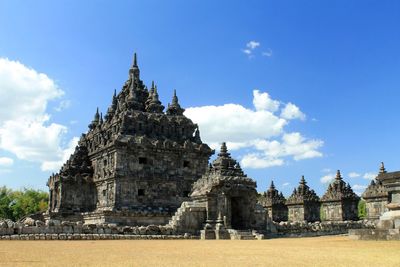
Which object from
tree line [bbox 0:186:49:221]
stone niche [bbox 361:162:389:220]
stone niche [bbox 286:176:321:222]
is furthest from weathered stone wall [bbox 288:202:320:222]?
tree line [bbox 0:186:49:221]

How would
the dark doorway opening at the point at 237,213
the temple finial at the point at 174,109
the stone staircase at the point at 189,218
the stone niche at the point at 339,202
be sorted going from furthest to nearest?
the temple finial at the point at 174,109, the stone niche at the point at 339,202, the dark doorway opening at the point at 237,213, the stone staircase at the point at 189,218

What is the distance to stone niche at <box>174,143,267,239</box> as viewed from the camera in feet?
93.1

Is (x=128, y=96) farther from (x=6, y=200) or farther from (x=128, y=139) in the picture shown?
(x=6, y=200)

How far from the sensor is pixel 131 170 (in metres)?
40.0

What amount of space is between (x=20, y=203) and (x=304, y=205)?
45.6 m

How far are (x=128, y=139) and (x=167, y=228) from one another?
14.4 m

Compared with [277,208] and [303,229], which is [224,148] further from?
[277,208]

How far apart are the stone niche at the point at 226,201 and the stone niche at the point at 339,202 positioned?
1796cm

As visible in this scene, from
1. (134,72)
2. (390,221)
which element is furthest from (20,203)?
(390,221)

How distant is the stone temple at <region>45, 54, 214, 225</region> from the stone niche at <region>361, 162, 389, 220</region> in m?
15.4

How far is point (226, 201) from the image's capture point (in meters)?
28.9

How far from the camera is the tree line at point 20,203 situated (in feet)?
230

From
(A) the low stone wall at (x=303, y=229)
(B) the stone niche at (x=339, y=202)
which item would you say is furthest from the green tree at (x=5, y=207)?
(A) the low stone wall at (x=303, y=229)

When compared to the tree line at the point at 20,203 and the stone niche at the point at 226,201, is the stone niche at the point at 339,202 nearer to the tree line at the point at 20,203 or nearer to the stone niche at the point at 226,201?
the stone niche at the point at 226,201
